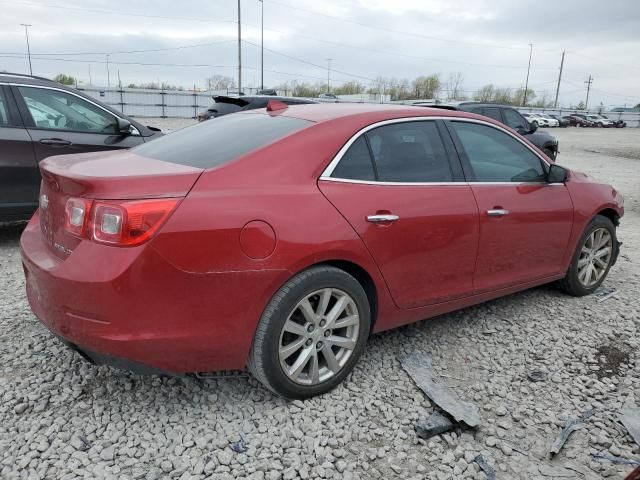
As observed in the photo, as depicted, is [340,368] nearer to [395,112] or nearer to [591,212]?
[395,112]

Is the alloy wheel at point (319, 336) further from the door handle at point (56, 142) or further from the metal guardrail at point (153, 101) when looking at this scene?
the metal guardrail at point (153, 101)

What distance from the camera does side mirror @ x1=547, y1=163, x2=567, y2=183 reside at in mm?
3949

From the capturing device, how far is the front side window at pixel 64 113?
5262 mm

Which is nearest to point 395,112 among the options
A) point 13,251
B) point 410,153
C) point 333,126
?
point 410,153

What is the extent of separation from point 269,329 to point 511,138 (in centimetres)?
244

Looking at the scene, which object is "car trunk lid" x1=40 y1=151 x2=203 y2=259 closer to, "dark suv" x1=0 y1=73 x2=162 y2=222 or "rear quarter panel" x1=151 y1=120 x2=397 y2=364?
"rear quarter panel" x1=151 y1=120 x2=397 y2=364

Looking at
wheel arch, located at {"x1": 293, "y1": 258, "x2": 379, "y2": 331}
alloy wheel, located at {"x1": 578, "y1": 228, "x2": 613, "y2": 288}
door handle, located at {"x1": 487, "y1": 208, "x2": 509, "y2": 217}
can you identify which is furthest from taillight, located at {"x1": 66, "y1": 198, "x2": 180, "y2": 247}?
alloy wheel, located at {"x1": 578, "y1": 228, "x2": 613, "y2": 288}

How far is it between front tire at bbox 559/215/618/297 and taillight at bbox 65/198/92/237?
3.68 m

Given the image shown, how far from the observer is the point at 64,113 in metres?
5.47

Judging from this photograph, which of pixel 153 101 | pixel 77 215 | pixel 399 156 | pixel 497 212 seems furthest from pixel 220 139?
pixel 153 101

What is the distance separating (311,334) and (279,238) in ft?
1.88

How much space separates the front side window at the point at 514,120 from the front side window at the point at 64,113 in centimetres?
852

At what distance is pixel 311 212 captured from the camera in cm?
262

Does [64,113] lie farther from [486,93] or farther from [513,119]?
[486,93]
